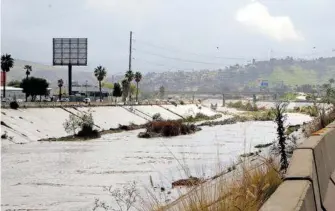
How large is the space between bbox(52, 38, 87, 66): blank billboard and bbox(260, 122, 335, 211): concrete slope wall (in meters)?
103

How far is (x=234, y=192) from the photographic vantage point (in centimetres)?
545

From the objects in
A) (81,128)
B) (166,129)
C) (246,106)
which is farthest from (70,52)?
(81,128)

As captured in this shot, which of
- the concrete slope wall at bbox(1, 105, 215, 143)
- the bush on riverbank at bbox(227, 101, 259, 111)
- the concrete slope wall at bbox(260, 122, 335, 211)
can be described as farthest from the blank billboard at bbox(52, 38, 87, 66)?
the concrete slope wall at bbox(260, 122, 335, 211)

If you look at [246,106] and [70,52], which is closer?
[70,52]

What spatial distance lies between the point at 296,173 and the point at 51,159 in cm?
2655

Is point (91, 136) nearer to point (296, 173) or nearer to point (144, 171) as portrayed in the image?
point (144, 171)

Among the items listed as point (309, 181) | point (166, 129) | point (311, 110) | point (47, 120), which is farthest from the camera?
point (166, 129)

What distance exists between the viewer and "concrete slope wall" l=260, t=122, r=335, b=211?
14.9 feet

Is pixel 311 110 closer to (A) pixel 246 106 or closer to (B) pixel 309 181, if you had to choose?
(B) pixel 309 181

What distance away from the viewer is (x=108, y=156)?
3284 centimetres

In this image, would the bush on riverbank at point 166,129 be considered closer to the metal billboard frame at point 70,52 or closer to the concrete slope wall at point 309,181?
the concrete slope wall at point 309,181

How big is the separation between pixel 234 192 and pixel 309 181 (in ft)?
2.82


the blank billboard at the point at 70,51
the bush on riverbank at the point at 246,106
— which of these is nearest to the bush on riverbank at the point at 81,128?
the blank billboard at the point at 70,51

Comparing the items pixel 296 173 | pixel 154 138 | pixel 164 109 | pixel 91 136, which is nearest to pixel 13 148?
pixel 91 136
